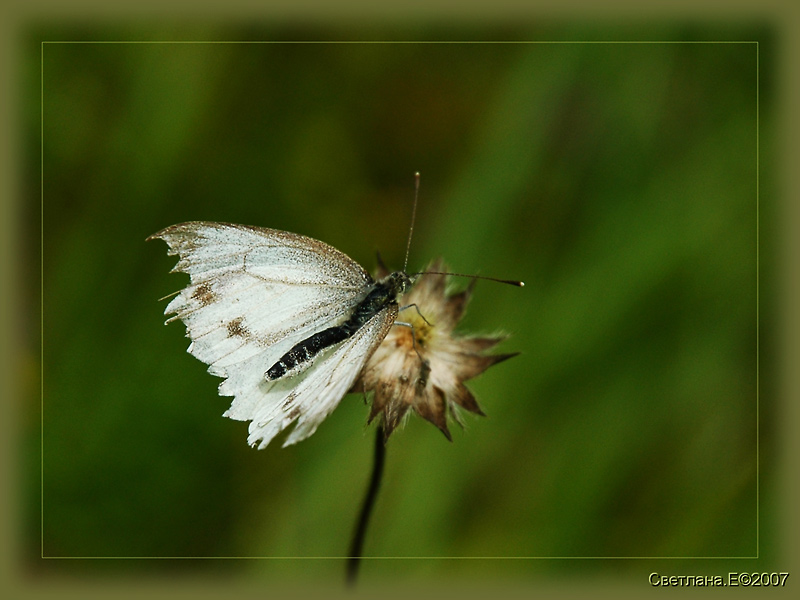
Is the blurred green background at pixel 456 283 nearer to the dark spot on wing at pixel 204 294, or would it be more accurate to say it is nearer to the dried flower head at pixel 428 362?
the dried flower head at pixel 428 362

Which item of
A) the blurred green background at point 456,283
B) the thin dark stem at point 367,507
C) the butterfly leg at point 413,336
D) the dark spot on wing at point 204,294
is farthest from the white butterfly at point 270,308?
the blurred green background at point 456,283

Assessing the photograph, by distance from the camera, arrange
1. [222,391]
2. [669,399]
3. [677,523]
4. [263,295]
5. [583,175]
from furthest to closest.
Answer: [583,175] → [669,399] → [677,523] → [263,295] → [222,391]

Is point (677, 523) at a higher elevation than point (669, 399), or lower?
lower

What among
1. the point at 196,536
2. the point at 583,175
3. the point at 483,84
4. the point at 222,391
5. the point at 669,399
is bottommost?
the point at 196,536

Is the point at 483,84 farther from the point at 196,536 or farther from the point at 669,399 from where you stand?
the point at 196,536

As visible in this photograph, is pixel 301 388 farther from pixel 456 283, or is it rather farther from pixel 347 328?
pixel 456 283

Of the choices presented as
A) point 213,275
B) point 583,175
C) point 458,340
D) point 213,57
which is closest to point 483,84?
point 583,175
